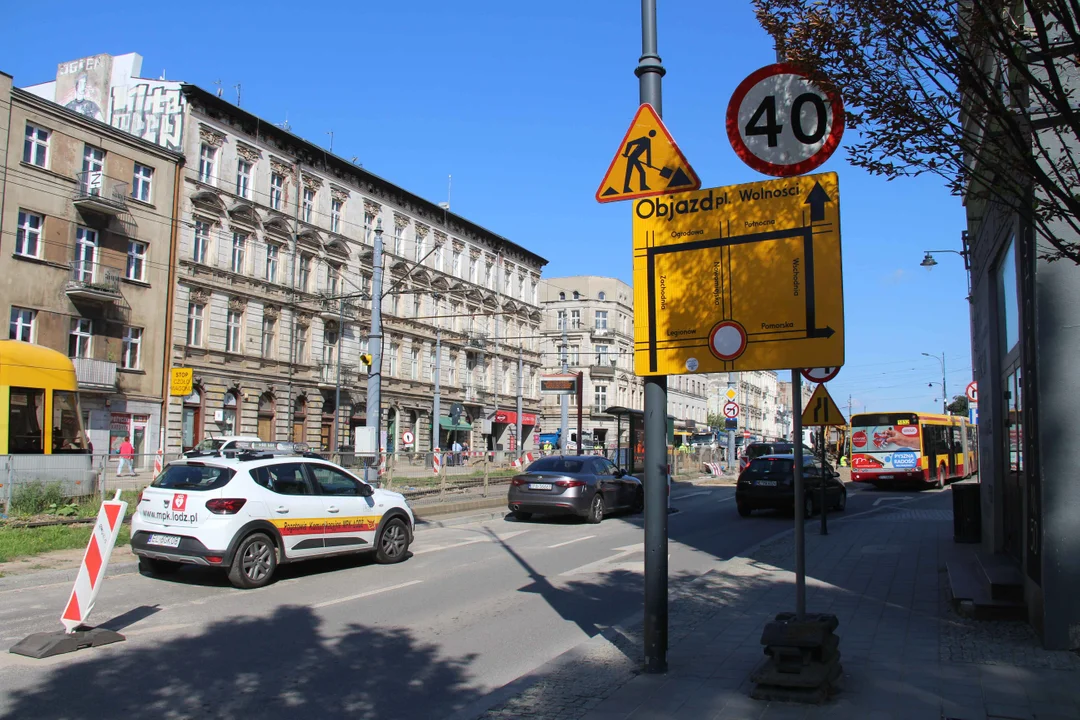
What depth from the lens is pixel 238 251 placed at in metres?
39.5

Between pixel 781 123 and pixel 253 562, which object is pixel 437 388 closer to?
pixel 253 562

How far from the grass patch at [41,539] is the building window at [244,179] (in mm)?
27712

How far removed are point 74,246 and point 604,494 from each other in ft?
80.6

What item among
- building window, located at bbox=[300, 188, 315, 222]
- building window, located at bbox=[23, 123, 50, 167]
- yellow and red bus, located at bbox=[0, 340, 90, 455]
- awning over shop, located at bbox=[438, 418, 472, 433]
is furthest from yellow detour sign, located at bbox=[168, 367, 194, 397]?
awning over shop, located at bbox=[438, 418, 472, 433]

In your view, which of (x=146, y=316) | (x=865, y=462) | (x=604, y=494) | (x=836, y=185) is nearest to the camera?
(x=836, y=185)

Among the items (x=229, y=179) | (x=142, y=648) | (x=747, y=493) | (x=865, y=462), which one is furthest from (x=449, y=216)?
(x=142, y=648)

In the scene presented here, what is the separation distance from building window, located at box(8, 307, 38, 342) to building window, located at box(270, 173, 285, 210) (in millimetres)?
12882

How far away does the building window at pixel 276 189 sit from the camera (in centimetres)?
4159

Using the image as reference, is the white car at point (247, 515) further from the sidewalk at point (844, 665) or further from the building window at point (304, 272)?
the building window at point (304, 272)

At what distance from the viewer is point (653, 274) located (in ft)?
21.5

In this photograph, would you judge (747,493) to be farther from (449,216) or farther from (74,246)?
(449,216)

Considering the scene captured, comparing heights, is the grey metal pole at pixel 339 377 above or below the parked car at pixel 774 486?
above

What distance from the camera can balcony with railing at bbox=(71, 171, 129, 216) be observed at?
32719mm

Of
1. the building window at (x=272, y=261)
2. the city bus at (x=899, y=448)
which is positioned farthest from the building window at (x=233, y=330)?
the city bus at (x=899, y=448)
